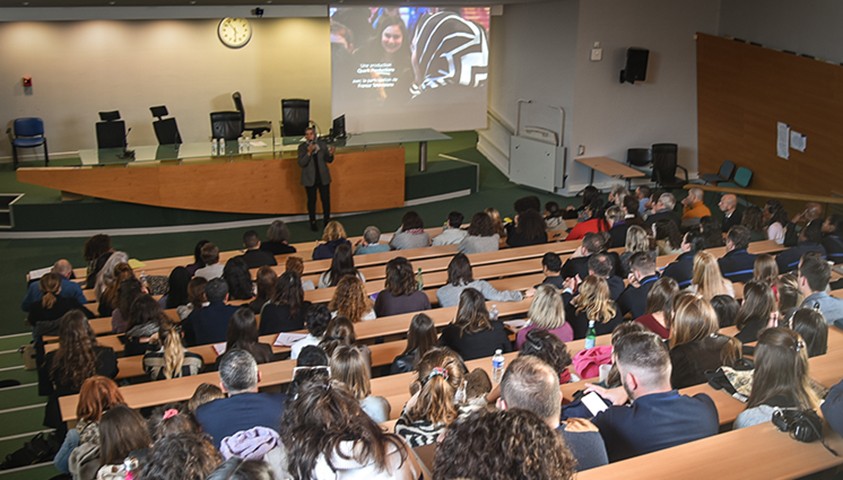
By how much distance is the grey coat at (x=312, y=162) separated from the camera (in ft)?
Result: 37.9

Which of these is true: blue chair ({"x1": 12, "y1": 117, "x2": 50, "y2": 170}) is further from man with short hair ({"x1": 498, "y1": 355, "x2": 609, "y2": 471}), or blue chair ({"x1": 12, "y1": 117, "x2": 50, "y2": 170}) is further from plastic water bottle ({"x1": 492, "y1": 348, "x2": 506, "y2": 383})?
man with short hair ({"x1": 498, "y1": 355, "x2": 609, "y2": 471})

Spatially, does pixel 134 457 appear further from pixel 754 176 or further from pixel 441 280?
pixel 754 176

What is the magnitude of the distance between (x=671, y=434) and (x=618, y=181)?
34.0 ft

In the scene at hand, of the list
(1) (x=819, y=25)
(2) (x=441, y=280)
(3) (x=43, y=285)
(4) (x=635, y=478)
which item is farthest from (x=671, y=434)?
(1) (x=819, y=25)

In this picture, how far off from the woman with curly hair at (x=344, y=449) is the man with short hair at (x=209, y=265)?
4495mm

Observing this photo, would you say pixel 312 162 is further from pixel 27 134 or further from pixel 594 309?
pixel 594 309

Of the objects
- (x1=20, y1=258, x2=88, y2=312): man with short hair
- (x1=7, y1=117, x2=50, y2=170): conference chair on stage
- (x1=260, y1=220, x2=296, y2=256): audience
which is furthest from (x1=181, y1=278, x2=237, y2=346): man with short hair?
(x1=7, y1=117, x2=50, y2=170): conference chair on stage

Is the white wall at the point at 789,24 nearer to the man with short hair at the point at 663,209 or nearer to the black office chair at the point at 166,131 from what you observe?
the man with short hair at the point at 663,209

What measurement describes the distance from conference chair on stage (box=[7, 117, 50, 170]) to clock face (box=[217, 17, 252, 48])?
3.66 meters

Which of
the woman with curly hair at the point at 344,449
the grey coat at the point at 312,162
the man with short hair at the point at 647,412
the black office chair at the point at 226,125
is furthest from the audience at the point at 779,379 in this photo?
the black office chair at the point at 226,125

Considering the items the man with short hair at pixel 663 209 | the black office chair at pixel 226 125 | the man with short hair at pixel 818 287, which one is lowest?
the man with short hair at pixel 663 209

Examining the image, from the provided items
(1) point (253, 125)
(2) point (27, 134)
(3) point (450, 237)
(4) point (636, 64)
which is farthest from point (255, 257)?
(2) point (27, 134)

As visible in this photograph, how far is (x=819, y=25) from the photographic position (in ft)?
36.7

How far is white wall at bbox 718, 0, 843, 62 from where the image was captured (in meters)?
11.0
